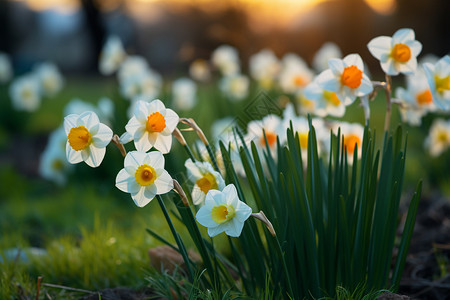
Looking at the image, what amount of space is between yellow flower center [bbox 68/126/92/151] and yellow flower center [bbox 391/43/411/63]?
2.79 ft

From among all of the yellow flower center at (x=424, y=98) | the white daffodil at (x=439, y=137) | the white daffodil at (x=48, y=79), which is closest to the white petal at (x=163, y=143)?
the yellow flower center at (x=424, y=98)

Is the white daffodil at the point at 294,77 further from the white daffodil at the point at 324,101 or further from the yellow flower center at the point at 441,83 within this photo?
the yellow flower center at the point at 441,83

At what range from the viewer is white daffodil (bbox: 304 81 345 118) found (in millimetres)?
1432

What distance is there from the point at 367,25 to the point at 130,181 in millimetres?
11080

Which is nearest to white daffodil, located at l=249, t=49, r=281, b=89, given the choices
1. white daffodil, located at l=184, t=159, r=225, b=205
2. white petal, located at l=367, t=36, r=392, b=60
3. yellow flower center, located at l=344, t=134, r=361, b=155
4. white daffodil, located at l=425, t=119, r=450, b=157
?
white daffodil, located at l=425, t=119, r=450, b=157

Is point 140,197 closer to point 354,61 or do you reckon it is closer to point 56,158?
point 354,61

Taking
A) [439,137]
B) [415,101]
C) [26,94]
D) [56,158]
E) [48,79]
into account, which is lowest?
[439,137]

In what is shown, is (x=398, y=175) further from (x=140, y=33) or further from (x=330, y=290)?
(x=140, y=33)

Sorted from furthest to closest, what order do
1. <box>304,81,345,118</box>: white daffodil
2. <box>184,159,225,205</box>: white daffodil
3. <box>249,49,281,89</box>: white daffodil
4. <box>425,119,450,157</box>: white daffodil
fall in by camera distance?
<box>249,49,281,89</box>: white daffodil, <box>425,119,450,157</box>: white daffodil, <box>304,81,345,118</box>: white daffodil, <box>184,159,225,205</box>: white daffodil

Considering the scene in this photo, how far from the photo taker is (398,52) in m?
1.29

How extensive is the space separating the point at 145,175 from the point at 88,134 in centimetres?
16

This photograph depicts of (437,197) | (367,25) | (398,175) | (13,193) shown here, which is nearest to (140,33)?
(367,25)

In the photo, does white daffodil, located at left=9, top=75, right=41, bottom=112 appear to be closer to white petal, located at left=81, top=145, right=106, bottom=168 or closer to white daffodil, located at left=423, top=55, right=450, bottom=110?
white petal, located at left=81, top=145, right=106, bottom=168

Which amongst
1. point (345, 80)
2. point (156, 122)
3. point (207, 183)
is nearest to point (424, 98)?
point (345, 80)
